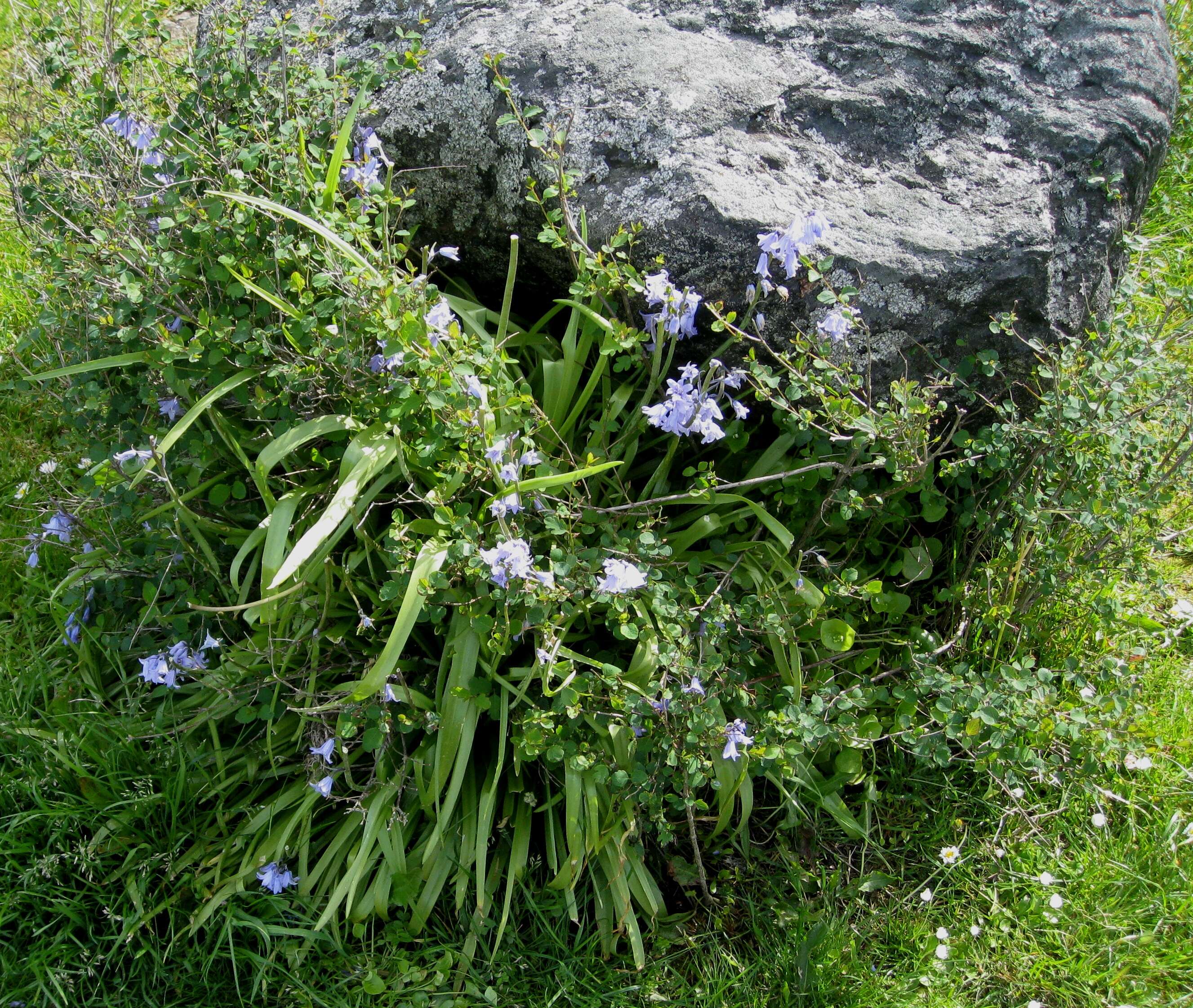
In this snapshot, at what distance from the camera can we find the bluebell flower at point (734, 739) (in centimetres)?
187

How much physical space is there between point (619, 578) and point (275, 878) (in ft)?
3.25

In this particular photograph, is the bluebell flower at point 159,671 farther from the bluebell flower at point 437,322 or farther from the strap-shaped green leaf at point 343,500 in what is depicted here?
the bluebell flower at point 437,322

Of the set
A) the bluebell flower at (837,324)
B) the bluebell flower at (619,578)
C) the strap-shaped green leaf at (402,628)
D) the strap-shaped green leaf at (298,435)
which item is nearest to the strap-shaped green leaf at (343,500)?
the strap-shaped green leaf at (298,435)

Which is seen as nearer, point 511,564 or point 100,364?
point 511,564

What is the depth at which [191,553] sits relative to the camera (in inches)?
85.2

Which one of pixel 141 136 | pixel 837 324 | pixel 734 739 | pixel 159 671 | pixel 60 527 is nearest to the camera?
pixel 734 739

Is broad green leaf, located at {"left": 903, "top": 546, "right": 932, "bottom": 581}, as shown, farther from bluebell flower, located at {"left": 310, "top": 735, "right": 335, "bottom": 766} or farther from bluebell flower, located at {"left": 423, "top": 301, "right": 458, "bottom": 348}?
bluebell flower, located at {"left": 310, "top": 735, "right": 335, "bottom": 766}

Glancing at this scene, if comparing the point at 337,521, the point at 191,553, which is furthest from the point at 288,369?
the point at 191,553

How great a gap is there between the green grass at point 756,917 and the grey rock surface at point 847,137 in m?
0.29

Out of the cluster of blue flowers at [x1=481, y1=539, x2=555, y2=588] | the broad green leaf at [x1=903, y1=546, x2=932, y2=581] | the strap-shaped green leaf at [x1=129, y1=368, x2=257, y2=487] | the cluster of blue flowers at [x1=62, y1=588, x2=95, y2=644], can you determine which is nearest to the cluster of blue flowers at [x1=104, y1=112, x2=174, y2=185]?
the strap-shaped green leaf at [x1=129, y1=368, x2=257, y2=487]

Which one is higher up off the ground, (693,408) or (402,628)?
(693,408)

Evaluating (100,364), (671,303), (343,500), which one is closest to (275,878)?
(343,500)

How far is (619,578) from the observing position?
1.78 m

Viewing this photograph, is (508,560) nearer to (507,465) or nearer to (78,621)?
(507,465)
